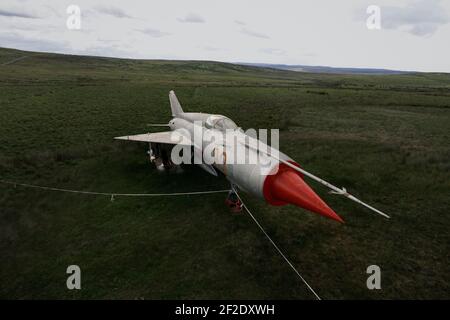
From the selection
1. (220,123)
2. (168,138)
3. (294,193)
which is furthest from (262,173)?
(168,138)

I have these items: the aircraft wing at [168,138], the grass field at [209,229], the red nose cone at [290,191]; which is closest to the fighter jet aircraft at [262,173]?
the red nose cone at [290,191]

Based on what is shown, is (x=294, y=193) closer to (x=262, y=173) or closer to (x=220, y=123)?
(x=262, y=173)

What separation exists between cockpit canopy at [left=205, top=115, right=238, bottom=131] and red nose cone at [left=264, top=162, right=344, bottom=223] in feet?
17.1

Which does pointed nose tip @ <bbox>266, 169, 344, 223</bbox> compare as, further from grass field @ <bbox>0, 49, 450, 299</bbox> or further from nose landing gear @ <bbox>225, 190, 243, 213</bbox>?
nose landing gear @ <bbox>225, 190, 243, 213</bbox>

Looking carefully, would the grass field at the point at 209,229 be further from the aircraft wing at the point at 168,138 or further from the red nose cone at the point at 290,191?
the red nose cone at the point at 290,191

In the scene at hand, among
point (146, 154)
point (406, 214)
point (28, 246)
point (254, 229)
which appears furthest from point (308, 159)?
point (28, 246)

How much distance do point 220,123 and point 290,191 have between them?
6.50 meters

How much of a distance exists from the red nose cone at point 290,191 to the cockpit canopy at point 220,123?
5.21 m

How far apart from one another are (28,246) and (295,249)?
1054 centimetres

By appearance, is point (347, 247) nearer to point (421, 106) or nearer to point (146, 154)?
point (146, 154)

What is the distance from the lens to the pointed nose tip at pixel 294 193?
8906mm

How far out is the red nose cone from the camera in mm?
9059

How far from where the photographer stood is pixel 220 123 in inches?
590
